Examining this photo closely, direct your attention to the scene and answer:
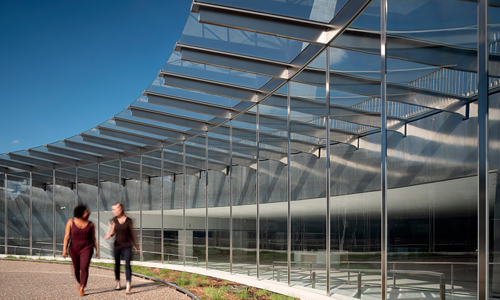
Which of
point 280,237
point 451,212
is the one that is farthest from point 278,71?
point 451,212

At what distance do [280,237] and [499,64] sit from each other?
22.8ft

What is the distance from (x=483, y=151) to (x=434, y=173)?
33.6 inches

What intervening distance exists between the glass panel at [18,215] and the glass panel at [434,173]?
22.8 metres

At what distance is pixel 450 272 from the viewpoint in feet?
15.4

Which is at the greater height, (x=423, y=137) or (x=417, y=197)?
(x=423, y=137)

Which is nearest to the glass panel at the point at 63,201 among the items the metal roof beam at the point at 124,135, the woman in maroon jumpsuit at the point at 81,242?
the metal roof beam at the point at 124,135

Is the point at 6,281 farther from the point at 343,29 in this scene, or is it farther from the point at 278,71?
the point at 343,29

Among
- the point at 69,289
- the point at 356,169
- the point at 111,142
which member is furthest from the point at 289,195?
the point at 111,142

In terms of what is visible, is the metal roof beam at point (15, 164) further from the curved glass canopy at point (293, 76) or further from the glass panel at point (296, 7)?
the glass panel at point (296, 7)

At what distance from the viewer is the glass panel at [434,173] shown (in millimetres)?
4477

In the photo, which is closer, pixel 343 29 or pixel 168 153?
pixel 343 29

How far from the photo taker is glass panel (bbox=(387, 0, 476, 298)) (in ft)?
14.7

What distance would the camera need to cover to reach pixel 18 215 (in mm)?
23328

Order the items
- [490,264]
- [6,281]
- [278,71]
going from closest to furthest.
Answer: [490,264] → [278,71] → [6,281]
